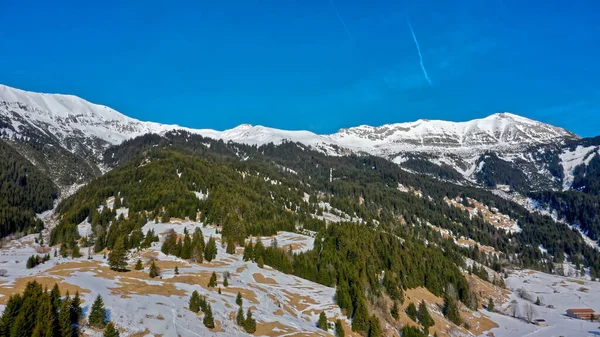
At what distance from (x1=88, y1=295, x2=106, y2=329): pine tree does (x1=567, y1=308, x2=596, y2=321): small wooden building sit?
159545mm

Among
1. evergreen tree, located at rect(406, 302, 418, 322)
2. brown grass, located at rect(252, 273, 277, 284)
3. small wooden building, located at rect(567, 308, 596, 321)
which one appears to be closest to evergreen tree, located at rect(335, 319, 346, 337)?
brown grass, located at rect(252, 273, 277, 284)

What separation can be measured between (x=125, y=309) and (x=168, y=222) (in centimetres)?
9873

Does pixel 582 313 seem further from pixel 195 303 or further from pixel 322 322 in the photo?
pixel 195 303

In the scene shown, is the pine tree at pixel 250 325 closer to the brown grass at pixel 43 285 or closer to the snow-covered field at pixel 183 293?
the snow-covered field at pixel 183 293

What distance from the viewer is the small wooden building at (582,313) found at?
148212mm

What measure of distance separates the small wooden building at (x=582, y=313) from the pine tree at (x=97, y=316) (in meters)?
160

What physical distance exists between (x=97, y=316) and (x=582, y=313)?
164 meters

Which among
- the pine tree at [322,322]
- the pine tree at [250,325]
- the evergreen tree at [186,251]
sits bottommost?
the pine tree at [322,322]

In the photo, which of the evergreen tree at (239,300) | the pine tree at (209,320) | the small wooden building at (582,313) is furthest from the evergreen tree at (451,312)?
the pine tree at (209,320)

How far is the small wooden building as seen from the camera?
148212 millimetres

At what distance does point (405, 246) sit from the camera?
175 metres

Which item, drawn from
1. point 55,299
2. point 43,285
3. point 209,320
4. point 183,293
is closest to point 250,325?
point 209,320

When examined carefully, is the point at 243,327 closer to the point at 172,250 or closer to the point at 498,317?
the point at 172,250

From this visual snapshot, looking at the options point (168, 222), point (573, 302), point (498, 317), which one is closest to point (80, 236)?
point (168, 222)
